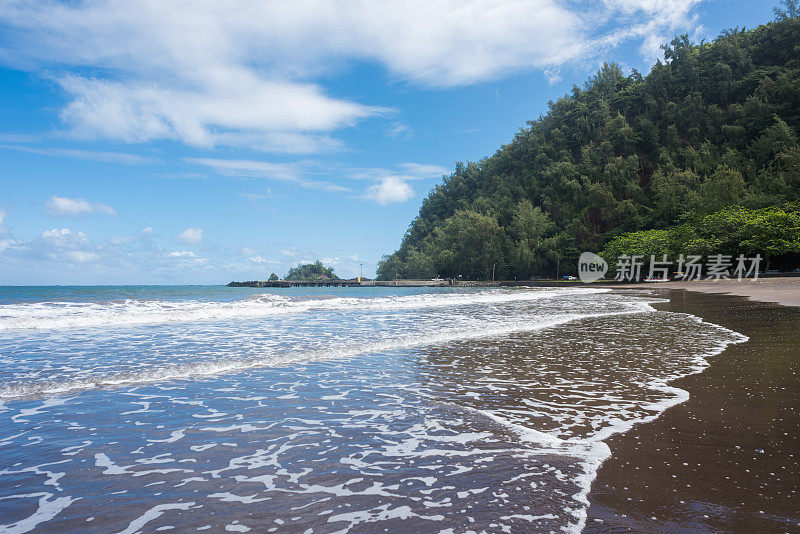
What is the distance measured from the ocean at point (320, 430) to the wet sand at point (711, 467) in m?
0.22

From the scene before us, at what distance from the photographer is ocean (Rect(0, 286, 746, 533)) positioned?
115 inches

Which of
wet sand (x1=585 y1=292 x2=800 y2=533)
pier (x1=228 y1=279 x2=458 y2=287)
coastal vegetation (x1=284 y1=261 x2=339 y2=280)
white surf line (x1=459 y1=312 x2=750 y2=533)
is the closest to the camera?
wet sand (x1=585 y1=292 x2=800 y2=533)

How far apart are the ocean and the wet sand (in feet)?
0.73

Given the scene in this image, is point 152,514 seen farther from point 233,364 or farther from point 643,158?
point 643,158

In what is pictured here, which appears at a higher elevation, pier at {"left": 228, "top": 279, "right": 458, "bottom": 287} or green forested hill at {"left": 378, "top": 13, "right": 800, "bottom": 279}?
green forested hill at {"left": 378, "top": 13, "right": 800, "bottom": 279}

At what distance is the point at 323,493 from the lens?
10.4 ft

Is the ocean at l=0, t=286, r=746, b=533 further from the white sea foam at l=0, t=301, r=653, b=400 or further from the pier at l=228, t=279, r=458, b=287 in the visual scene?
the pier at l=228, t=279, r=458, b=287

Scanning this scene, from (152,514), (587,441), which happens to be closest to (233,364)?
(152,514)

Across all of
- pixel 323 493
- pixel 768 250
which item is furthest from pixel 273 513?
pixel 768 250

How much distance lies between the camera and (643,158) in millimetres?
97188

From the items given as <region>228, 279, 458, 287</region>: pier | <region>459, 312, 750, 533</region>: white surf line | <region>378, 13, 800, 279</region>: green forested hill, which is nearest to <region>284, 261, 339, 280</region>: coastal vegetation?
<region>228, 279, 458, 287</region>: pier

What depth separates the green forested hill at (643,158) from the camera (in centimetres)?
7600

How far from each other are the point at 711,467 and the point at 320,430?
3.60 meters

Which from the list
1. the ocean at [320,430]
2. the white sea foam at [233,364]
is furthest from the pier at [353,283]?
the ocean at [320,430]
